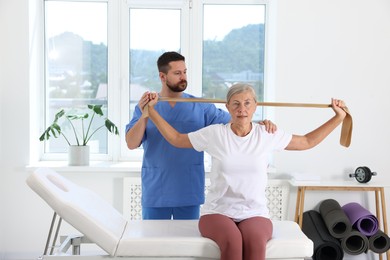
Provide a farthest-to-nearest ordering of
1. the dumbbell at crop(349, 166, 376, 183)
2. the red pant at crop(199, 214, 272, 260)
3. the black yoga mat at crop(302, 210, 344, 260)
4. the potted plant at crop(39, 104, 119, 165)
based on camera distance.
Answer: the potted plant at crop(39, 104, 119, 165) → the dumbbell at crop(349, 166, 376, 183) → the black yoga mat at crop(302, 210, 344, 260) → the red pant at crop(199, 214, 272, 260)

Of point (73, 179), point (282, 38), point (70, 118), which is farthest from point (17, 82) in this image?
point (282, 38)

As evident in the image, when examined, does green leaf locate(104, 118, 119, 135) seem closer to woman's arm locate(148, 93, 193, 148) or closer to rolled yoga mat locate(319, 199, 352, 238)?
woman's arm locate(148, 93, 193, 148)

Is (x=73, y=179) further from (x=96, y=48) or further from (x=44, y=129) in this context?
(x=96, y=48)

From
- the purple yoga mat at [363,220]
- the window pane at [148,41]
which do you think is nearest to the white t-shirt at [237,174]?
the purple yoga mat at [363,220]

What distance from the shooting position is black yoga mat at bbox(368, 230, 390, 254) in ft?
11.4

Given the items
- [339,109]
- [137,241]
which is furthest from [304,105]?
[137,241]

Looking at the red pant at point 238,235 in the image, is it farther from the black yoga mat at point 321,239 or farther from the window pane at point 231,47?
the window pane at point 231,47

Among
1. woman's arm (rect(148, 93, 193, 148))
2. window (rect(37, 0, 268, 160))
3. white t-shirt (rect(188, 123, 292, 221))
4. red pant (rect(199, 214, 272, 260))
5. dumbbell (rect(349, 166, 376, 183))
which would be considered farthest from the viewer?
window (rect(37, 0, 268, 160))

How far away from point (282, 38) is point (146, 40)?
1.04m

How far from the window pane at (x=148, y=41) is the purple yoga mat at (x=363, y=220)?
5.68 ft

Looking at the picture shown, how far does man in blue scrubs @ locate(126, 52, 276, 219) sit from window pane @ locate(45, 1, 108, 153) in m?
1.45

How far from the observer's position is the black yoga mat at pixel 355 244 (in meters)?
3.45

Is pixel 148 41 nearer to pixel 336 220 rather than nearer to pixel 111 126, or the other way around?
pixel 111 126

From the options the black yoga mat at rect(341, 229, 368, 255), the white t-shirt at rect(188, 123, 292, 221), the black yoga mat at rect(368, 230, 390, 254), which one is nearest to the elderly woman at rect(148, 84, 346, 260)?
the white t-shirt at rect(188, 123, 292, 221)
